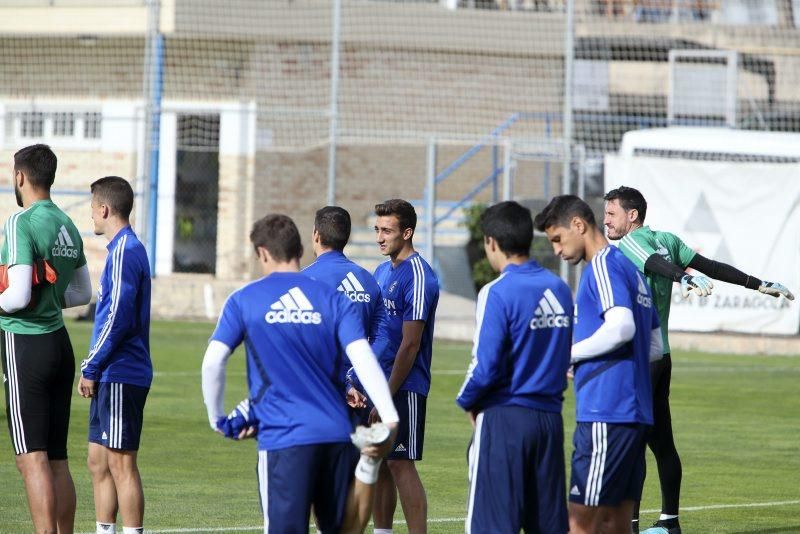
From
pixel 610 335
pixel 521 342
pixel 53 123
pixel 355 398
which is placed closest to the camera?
pixel 521 342

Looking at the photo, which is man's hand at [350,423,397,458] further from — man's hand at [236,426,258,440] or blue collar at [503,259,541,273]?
blue collar at [503,259,541,273]

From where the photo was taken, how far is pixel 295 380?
20.0ft

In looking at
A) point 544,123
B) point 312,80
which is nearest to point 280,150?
point 312,80

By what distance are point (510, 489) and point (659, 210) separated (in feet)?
61.4

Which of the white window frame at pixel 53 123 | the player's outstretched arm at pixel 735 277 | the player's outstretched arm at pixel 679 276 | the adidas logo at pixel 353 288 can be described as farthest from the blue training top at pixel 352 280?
the white window frame at pixel 53 123

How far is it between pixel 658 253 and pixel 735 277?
0.62 metres

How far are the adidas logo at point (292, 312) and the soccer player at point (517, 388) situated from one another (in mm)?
919

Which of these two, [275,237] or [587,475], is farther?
[587,475]

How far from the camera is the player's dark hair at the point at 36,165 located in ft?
26.6

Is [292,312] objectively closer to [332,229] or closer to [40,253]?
[332,229]

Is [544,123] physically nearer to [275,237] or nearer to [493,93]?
[493,93]

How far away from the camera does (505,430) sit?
6.75m

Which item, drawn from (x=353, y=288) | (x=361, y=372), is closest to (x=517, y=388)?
(x=361, y=372)

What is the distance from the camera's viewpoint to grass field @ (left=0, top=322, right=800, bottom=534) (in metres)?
10.1
